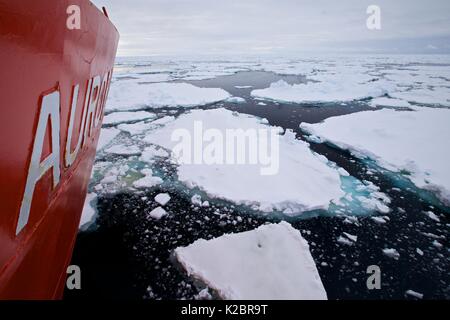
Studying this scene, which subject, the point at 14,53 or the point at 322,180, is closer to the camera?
the point at 14,53

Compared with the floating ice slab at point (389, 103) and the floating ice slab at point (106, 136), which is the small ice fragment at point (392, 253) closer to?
the floating ice slab at point (106, 136)

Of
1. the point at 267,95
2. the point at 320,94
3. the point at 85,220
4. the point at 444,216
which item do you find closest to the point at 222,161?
the point at 85,220

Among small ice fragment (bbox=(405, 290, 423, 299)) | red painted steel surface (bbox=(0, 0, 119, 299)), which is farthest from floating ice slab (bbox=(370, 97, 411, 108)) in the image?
red painted steel surface (bbox=(0, 0, 119, 299))

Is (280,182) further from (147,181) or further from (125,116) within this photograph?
(125,116)

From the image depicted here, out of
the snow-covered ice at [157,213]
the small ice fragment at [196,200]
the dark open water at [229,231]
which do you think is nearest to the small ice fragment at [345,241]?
the dark open water at [229,231]

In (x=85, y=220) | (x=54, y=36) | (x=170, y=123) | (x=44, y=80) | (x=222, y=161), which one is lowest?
(x=85, y=220)

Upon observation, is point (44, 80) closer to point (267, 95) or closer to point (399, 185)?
point (399, 185)
